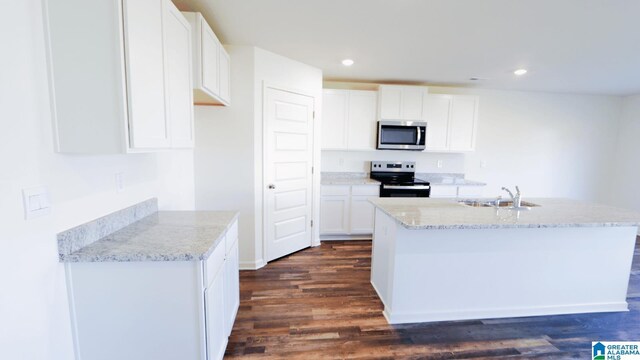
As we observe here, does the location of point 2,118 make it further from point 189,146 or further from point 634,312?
point 634,312

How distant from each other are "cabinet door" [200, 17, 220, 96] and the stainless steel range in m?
2.58

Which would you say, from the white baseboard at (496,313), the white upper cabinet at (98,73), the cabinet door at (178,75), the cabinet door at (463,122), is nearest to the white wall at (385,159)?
the cabinet door at (463,122)

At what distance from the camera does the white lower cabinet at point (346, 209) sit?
402 cm

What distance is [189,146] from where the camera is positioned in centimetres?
199

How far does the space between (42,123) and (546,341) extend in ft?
10.9

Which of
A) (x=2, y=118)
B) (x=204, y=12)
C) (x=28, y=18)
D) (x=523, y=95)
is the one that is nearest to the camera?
(x=2, y=118)

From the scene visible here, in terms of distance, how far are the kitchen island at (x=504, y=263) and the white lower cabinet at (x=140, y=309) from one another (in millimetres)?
1407

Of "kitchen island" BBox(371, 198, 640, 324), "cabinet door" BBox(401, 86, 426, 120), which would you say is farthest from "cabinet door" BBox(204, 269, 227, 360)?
"cabinet door" BBox(401, 86, 426, 120)

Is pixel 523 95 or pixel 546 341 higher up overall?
pixel 523 95

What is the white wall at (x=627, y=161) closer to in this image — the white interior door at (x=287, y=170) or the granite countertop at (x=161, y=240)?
the white interior door at (x=287, y=170)

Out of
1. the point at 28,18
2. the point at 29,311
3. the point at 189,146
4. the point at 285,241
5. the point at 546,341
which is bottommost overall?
the point at 546,341

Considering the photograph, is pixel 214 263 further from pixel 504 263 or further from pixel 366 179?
pixel 366 179

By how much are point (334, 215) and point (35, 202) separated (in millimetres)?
3218

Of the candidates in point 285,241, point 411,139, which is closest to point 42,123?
point 285,241
